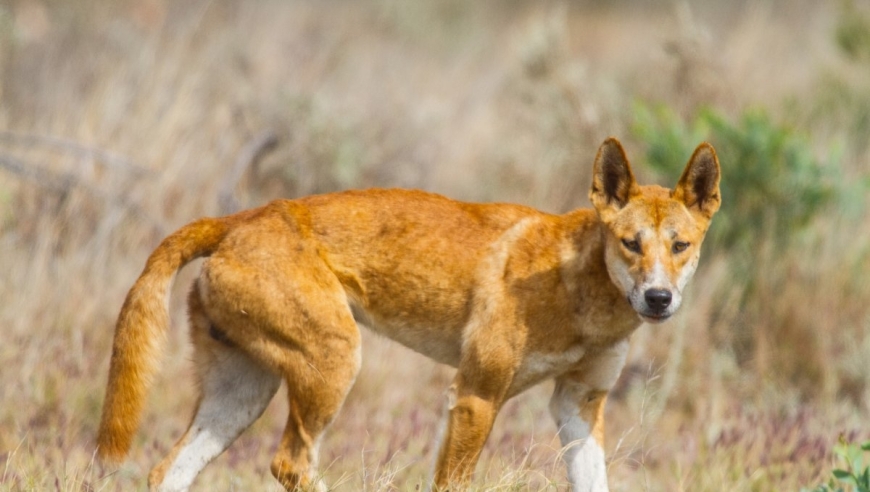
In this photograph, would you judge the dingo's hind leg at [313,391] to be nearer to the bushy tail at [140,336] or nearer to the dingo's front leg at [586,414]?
the bushy tail at [140,336]

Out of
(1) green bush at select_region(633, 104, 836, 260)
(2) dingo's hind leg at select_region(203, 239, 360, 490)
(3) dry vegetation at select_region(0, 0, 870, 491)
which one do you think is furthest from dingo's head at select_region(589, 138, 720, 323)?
(1) green bush at select_region(633, 104, 836, 260)

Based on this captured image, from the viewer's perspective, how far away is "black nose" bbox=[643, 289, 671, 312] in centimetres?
411

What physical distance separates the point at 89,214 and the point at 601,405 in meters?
4.56

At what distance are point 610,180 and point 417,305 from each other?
102 centimetres

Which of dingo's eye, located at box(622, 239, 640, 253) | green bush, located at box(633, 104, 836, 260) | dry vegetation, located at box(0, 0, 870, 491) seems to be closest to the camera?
dingo's eye, located at box(622, 239, 640, 253)

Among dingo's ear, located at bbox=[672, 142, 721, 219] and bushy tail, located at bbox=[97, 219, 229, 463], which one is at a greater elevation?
dingo's ear, located at bbox=[672, 142, 721, 219]

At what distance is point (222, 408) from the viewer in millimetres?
4547

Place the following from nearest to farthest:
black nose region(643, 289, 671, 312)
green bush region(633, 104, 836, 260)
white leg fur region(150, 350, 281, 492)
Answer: black nose region(643, 289, 671, 312)
white leg fur region(150, 350, 281, 492)
green bush region(633, 104, 836, 260)

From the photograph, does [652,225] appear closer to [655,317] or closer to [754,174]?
[655,317]

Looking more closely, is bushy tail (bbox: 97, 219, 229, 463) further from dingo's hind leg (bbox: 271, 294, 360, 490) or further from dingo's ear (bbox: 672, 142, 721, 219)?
dingo's ear (bbox: 672, 142, 721, 219)

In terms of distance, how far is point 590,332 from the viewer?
449 cm

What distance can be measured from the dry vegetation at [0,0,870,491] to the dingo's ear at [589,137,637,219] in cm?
70

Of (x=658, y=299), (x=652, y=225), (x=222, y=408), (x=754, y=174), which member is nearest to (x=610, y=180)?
(x=652, y=225)

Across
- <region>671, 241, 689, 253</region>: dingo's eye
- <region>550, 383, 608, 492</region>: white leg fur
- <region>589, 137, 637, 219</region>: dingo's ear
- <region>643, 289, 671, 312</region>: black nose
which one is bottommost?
<region>550, 383, 608, 492</region>: white leg fur
